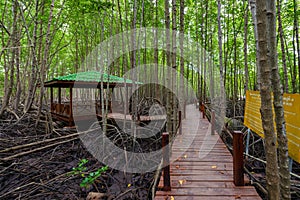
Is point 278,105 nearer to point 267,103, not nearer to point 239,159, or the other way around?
point 267,103

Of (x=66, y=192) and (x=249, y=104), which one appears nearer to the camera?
(x=66, y=192)

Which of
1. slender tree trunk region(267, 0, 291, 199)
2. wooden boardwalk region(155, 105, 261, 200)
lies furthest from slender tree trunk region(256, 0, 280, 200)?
wooden boardwalk region(155, 105, 261, 200)

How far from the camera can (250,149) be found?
16.0ft

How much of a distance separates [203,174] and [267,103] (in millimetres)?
1758

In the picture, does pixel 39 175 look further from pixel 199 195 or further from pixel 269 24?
pixel 269 24

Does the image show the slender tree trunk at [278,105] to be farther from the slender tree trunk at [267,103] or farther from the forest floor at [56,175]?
A: the forest floor at [56,175]

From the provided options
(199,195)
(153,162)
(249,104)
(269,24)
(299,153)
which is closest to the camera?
(269,24)

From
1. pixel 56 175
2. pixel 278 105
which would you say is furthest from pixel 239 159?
pixel 56 175

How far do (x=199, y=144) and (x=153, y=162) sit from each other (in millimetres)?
1246

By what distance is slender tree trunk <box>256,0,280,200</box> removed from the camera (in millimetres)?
1359

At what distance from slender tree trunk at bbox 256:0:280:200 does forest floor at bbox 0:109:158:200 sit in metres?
1.97

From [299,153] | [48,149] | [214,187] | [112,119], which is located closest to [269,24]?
[299,153]

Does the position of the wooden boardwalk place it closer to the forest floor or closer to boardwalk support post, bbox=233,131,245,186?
boardwalk support post, bbox=233,131,245,186

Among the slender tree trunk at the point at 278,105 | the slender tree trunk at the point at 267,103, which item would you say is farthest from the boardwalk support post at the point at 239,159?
the slender tree trunk at the point at 267,103
